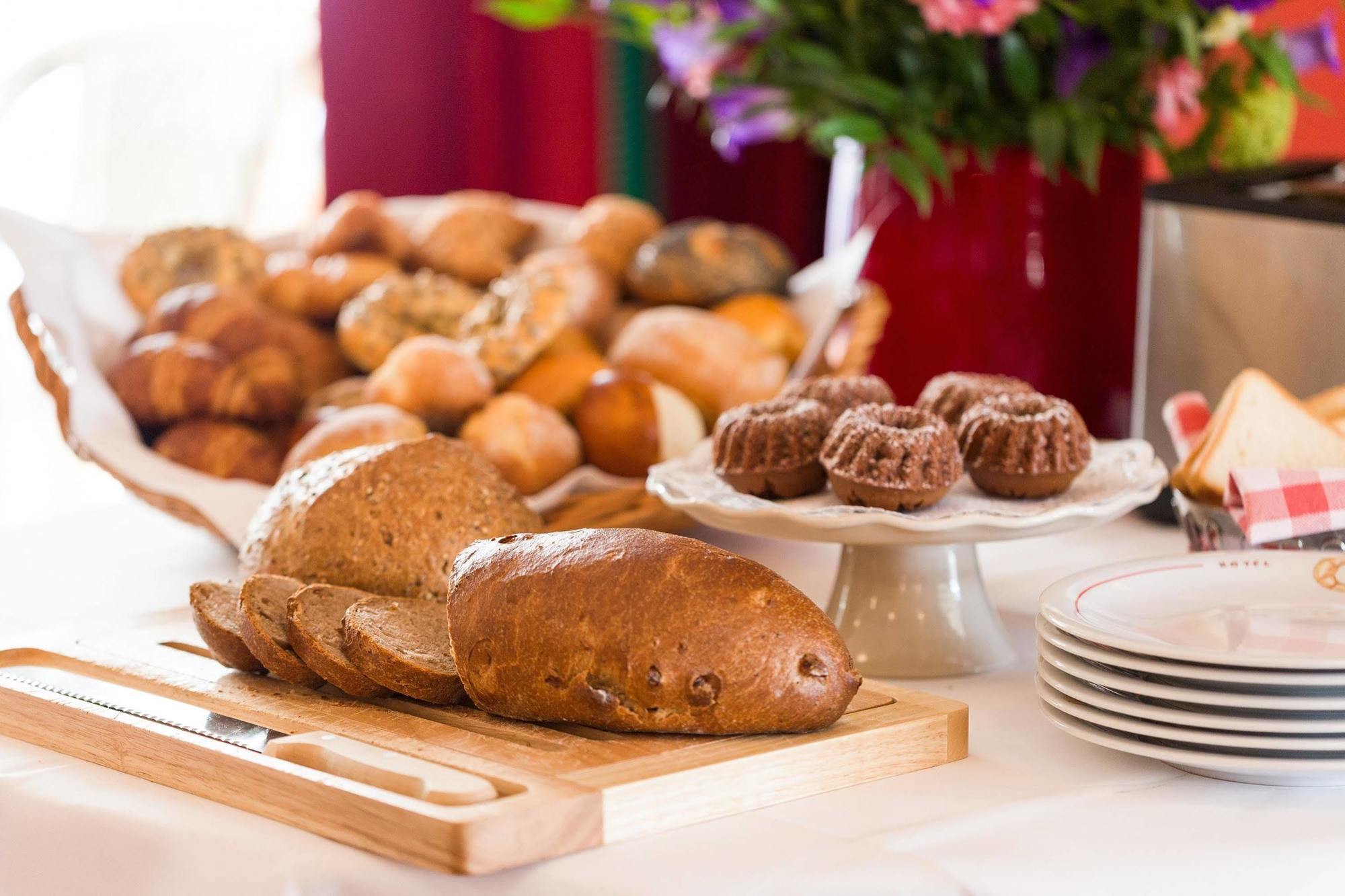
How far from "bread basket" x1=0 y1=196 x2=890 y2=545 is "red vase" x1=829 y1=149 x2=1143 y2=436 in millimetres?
63

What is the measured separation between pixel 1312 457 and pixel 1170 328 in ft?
1.24

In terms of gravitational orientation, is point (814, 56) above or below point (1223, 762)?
above

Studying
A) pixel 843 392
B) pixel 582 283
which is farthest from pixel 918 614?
pixel 582 283

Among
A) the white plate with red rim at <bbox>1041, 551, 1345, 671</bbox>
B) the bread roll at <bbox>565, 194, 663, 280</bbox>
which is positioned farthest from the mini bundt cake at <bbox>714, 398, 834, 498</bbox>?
the bread roll at <bbox>565, 194, 663, 280</bbox>

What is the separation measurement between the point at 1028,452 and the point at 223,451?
78cm

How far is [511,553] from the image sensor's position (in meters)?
0.87

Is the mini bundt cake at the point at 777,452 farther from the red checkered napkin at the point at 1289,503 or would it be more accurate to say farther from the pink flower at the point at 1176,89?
the pink flower at the point at 1176,89

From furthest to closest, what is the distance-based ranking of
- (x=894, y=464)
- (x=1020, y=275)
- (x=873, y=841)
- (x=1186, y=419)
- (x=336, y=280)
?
(x=336, y=280) → (x=1020, y=275) → (x=1186, y=419) → (x=894, y=464) → (x=873, y=841)

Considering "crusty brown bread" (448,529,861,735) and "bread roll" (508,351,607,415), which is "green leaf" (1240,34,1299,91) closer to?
"bread roll" (508,351,607,415)

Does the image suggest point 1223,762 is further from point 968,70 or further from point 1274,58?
point 1274,58

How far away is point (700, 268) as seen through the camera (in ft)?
5.54

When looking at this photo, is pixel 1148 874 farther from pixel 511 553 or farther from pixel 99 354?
pixel 99 354

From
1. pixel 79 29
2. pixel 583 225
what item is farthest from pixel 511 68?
A: pixel 583 225

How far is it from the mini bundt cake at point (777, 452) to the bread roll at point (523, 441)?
0.34 m
